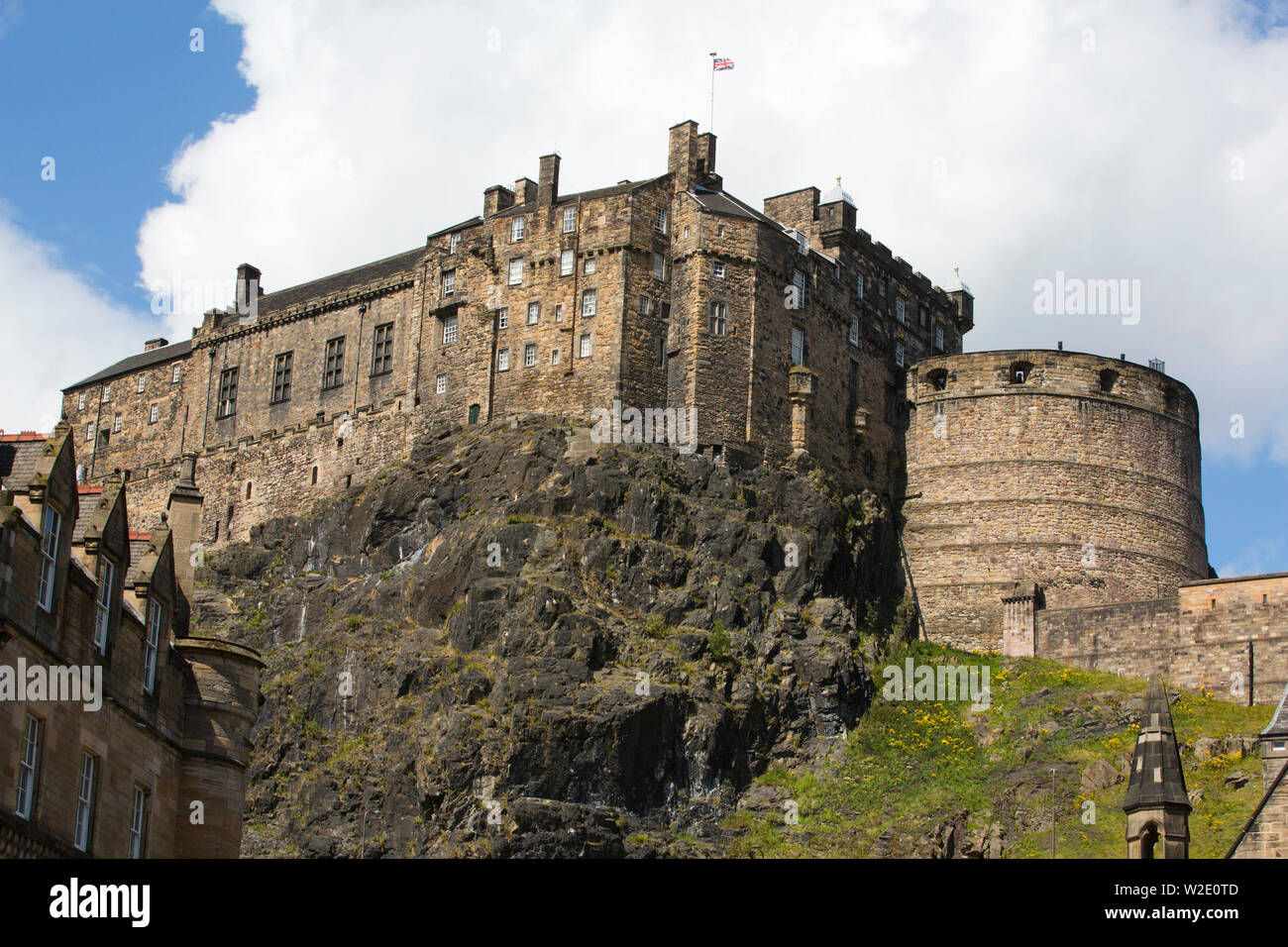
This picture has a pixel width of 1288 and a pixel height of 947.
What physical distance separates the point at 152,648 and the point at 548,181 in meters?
42.9

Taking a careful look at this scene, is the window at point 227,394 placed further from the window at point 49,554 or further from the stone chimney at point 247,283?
the window at point 49,554

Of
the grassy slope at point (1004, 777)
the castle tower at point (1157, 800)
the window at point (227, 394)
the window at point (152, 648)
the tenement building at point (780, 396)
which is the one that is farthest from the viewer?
the window at point (227, 394)

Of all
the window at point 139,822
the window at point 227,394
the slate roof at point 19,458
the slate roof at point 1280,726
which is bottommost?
the window at point 139,822

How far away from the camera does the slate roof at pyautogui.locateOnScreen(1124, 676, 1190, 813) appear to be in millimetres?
36344

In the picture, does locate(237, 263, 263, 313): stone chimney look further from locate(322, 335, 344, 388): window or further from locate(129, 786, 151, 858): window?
locate(129, 786, 151, 858): window

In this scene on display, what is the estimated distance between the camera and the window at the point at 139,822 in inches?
1197

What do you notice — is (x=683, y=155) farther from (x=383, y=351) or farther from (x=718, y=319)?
(x=383, y=351)

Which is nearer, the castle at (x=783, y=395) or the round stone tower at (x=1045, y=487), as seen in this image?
the castle at (x=783, y=395)

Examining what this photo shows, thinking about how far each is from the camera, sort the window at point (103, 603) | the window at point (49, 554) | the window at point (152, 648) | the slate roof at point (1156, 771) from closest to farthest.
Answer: the window at point (49, 554)
the window at point (103, 603)
the window at point (152, 648)
the slate roof at point (1156, 771)

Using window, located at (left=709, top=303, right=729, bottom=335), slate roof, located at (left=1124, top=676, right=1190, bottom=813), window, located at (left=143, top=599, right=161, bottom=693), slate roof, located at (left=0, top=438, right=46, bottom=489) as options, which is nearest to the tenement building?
window, located at (left=709, top=303, right=729, bottom=335)

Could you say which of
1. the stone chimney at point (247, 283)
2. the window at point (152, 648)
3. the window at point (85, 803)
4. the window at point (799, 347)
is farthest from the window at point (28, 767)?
the stone chimney at point (247, 283)

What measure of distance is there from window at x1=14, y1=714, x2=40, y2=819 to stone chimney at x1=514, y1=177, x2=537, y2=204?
49.0m

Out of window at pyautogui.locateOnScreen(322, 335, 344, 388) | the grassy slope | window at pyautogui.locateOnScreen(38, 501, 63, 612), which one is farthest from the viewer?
window at pyautogui.locateOnScreen(322, 335, 344, 388)

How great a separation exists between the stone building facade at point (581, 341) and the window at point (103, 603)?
33918 millimetres
